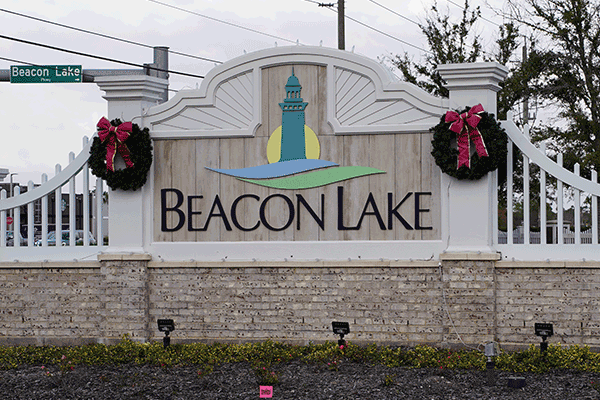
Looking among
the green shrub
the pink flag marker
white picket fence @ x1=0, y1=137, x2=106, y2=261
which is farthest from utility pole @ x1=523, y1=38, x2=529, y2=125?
the pink flag marker

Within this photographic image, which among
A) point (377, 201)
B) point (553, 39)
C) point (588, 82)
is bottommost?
point (377, 201)

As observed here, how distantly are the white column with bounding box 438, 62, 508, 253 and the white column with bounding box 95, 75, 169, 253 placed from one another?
4.00 metres

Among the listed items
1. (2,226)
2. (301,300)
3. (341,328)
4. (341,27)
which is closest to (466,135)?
(341,328)

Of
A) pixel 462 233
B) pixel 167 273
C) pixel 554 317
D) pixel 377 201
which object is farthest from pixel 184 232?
pixel 554 317

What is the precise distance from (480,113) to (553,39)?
12.7 metres

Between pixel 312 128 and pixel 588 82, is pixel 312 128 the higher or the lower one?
the lower one

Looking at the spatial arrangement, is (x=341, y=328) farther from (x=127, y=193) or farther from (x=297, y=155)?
(x=127, y=193)

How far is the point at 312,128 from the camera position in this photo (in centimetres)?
948

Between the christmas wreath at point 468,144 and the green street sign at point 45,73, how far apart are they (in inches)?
396

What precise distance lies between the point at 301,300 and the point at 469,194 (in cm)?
253

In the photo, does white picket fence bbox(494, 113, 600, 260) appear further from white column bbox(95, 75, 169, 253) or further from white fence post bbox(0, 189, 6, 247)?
white fence post bbox(0, 189, 6, 247)

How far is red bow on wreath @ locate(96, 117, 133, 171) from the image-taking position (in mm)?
9656

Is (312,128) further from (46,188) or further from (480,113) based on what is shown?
(46,188)

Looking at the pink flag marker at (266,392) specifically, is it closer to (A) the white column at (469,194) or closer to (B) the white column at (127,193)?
(A) the white column at (469,194)
